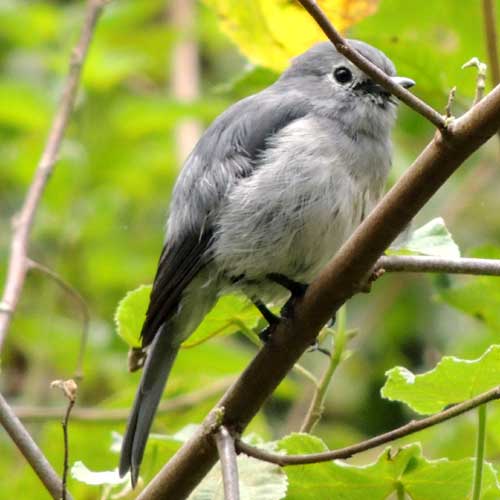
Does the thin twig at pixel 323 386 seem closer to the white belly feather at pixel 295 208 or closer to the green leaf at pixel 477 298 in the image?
the green leaf at pixel 477 298

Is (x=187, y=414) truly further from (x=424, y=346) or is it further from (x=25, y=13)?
(x=25, y=13)

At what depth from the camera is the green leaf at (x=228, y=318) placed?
2.27 meters

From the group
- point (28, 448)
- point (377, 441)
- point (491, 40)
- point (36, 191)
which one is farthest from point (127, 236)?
point (377, 441)

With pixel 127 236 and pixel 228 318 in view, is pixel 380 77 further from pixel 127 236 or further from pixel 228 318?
pixel 127 236

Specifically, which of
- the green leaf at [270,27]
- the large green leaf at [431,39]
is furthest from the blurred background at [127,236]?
the green leaf at [270,27]

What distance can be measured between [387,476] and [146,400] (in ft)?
3.04

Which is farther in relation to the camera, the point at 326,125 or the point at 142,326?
the point at 326,125

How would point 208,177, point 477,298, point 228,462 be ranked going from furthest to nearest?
point 208,177 < point 477,298 < point 228,462

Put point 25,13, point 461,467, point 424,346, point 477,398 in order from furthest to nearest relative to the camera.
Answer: point 25,13 → point 424,346 → point 461,467 → point 477,398

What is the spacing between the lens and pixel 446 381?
5.49ft

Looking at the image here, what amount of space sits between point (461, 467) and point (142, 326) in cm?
76

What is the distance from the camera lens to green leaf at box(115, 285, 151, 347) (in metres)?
2.20

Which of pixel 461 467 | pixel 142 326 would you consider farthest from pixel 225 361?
pixel 461 467

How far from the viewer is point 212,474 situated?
1.93 meters
